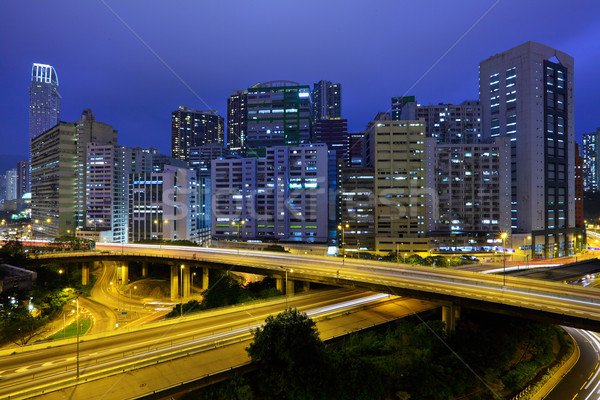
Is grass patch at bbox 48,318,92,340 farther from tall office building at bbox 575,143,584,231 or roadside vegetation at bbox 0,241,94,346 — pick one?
tall office building at bbox 575,143,584,231

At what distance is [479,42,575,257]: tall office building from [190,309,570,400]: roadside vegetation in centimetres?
7276

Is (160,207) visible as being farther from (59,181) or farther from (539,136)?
(539,136)

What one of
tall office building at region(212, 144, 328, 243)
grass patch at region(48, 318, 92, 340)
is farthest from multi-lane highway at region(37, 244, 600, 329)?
tall office building at region(212, 144, 328, 243)

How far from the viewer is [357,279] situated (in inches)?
1378

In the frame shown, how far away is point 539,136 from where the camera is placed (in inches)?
3898

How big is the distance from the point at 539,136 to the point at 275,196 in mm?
79986

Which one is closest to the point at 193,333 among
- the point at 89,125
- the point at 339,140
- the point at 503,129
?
the point at 503,129

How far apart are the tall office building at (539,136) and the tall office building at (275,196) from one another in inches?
2320

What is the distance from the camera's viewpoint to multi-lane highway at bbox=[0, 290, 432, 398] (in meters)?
19.8

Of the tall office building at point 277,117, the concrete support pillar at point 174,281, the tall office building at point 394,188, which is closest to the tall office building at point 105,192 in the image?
the tall office building at point 277,117

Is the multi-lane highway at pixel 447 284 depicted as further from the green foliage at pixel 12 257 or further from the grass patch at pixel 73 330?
the green foliage at pixel 12 257

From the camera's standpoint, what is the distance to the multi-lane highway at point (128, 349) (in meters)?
19.8

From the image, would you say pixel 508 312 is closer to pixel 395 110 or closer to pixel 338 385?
pixel 338 385

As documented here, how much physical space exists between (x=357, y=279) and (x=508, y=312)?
13.5 meters
